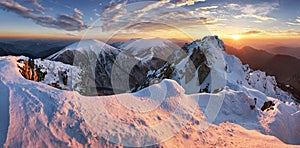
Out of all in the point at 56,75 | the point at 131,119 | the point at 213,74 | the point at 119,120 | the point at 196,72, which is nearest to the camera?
the point at 119,120

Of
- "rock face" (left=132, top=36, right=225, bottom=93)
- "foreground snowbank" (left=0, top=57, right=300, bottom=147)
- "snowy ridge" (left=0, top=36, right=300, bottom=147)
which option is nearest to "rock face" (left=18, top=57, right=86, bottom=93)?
"rock face" (left=132, top=36, right=225, bottom=93)

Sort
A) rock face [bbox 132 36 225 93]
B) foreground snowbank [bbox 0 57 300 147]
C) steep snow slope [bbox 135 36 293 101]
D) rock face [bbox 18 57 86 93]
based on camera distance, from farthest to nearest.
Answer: rock face [bbox 18 57 86 93] < rock face [bbox 132 36 225 93] < steep snow slope [bbox 135 36 293 101] < foreground snowbank [bbox 0 57 300 147]

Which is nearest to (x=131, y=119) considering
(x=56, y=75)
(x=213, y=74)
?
(x=213, y=74)

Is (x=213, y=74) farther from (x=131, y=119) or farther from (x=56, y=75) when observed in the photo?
(x=56, y=75)

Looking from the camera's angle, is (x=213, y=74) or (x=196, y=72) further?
(x=196, y=72)

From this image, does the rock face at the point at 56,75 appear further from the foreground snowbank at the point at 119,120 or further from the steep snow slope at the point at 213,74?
the foreground snowbank at the point at 119,120

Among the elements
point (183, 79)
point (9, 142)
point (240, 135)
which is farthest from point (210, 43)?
point (9, 142)

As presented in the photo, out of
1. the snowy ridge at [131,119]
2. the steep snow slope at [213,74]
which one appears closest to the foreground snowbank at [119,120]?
the snowy ridge at [131,119]

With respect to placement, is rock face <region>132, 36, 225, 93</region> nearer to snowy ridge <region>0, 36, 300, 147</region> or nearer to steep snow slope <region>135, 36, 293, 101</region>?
steep snow slope <region>135, 36, 293, 101</region>
